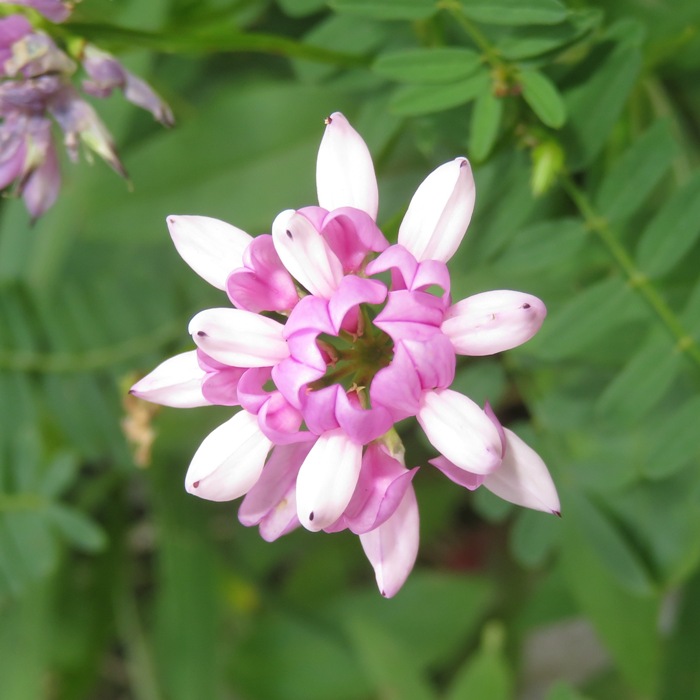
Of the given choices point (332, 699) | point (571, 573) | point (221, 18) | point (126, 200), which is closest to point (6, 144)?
point (221, 18)

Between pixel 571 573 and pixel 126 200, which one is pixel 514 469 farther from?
pixel 126 200

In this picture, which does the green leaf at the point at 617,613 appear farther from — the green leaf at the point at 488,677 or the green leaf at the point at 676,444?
the green leaf at the point at 676,444

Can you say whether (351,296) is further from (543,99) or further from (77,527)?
(77,527)

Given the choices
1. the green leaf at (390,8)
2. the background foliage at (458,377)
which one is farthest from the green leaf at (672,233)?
the green leaf at (390,8)

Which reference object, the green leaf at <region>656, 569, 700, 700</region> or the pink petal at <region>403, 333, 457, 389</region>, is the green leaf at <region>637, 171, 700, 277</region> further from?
the green leaf at <region>656, 569, 700, 700</region>

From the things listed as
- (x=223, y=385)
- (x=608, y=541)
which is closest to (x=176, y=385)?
(x=223, y=385)

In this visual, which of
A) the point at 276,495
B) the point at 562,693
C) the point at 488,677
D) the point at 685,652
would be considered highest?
the point at 276,495
